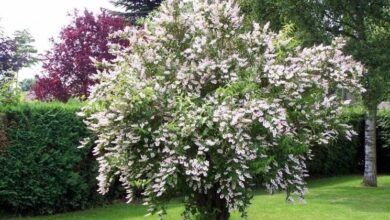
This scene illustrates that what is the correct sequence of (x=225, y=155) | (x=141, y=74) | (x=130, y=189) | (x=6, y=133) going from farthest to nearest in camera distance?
(x=6, y=133) → (x=130, y=189) → (x=141, y=74) → (x=225, y=155)

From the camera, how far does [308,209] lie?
34.2 feet

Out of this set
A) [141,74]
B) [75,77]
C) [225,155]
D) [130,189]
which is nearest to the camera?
[225,155]

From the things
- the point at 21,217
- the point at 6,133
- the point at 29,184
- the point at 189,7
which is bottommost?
the point at 21,217

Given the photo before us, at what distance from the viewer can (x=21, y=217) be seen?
10062 millimetres

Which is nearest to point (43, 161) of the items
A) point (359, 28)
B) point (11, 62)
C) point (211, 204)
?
point (211, 204)

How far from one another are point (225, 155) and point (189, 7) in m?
2.07

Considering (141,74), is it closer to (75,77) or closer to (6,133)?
(6,133)

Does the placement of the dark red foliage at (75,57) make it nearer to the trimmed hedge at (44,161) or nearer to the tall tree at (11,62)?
the tall tree at (11,62)

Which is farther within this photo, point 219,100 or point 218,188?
point 218,188

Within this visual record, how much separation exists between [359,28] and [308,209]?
577 centimetres

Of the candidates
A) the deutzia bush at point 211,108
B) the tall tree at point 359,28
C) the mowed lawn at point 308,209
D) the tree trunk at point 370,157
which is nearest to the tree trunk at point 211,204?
the deutzia bush at point 211,108

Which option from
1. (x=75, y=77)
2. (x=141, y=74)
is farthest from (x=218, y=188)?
(x=75, y=77)

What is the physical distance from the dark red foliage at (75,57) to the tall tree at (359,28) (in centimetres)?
674

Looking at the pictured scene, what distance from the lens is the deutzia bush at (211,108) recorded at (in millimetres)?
5445
